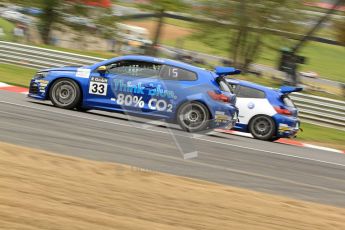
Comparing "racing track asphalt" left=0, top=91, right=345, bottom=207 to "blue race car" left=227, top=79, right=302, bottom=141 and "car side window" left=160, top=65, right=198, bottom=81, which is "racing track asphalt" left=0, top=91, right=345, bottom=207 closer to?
"car side window" left=160, top=65, right=198, bottom=81

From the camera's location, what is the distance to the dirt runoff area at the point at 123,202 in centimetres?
→ 552

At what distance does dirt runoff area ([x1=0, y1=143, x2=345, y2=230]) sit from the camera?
5.52 metres

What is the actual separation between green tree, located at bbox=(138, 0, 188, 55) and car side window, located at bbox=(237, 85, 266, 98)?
48.6ft

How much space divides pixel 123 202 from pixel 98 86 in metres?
7.66

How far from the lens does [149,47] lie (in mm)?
30125

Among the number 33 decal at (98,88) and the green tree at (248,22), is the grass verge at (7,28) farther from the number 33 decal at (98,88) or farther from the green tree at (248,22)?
the number 33 decal at (98,88)

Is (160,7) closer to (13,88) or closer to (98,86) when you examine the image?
(13,88)

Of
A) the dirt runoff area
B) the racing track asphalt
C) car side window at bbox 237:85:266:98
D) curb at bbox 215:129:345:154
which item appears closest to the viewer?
the dirt runoff area

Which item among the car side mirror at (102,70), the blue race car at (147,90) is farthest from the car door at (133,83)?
the car side mirror at (102,70)

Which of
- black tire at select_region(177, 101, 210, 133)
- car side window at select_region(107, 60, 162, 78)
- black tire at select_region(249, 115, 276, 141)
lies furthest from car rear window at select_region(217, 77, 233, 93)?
black tire at select_region(249, 115, 276, 141)

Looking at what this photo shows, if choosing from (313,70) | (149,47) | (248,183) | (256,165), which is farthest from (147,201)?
(313,70)

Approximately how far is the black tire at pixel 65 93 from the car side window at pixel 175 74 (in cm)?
173

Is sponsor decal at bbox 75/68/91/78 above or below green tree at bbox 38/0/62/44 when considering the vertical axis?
below

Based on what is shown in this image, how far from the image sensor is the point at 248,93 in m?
15.4
